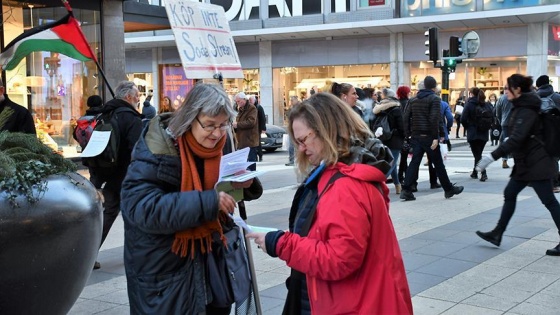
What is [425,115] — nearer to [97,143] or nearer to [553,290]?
[553,290]

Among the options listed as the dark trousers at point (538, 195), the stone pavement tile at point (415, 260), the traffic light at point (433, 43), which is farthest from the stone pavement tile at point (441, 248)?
the traffic light at point (433, 43)

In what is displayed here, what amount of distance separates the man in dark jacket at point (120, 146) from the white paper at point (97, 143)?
0.15 m

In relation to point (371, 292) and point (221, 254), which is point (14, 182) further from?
point (371, 292)

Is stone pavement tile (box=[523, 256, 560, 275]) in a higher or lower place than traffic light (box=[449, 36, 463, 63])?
lower

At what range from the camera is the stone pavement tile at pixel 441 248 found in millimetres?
7148

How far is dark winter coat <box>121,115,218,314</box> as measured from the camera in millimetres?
3064

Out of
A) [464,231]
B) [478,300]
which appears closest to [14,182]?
[478,300]

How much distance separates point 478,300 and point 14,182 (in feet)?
12.0

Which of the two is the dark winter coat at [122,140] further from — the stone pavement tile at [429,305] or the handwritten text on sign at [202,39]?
the stone pavement tile at [429,305]

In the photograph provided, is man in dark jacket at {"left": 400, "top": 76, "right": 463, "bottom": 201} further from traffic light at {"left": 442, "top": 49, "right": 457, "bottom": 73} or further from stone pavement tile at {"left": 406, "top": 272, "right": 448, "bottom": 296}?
traffic light at {"left": 442, "top": 49, "right": 457, "bottom": 73}

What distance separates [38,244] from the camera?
354 centimetres

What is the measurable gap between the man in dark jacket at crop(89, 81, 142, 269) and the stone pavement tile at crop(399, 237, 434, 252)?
2962mm

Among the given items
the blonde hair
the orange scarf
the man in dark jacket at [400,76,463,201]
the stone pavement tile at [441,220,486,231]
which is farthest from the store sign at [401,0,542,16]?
the blonde hair

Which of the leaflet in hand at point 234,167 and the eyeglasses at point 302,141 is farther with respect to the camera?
the leaflet in hand at point 234,167
